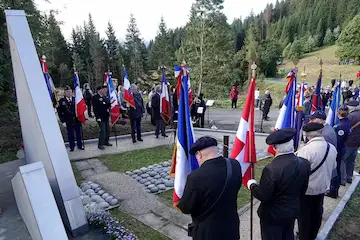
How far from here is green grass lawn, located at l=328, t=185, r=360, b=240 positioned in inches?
174

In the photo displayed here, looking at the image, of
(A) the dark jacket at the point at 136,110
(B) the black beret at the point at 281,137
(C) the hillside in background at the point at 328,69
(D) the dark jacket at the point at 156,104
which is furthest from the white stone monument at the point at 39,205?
(C) the hillside in background at the point at 328,69

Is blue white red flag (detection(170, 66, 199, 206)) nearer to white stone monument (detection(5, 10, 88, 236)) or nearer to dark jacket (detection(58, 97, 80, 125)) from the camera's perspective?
white stone monument (detection(5, 10, 88, 236))

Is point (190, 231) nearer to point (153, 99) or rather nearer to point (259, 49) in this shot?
point (153, 99)

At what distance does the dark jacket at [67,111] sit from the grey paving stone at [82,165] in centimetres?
142

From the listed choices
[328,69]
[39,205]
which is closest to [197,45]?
[39,205]

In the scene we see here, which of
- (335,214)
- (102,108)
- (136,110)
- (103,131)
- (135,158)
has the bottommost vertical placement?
(335,214)

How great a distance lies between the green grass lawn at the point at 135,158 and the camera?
7418 mm

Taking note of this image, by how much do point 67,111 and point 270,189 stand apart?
7.04 meters

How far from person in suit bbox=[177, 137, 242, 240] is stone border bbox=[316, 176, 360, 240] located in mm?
2534

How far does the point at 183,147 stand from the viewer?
372cm

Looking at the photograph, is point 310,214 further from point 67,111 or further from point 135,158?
point 67,111

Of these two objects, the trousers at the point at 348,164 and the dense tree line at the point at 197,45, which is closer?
the trousers at the point at 348,164

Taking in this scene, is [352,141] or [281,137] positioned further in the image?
[352,141]

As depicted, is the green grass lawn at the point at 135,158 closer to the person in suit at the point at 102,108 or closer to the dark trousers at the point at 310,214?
the person in suit at the point at 102,108
